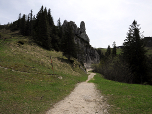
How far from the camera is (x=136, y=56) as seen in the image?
95.2ft

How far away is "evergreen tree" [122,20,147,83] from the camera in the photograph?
28.1 m

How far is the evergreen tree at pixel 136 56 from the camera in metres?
28.1

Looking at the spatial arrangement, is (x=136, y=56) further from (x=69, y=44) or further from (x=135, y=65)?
(x=69, y=44)

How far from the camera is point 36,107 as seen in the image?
319 inches

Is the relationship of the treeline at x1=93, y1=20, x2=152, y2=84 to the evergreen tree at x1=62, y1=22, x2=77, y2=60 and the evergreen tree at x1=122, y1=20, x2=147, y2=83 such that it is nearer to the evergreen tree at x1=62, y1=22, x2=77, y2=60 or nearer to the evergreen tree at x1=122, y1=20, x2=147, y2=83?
the evergreen tree at x1=122, y1=20, x2=147, y2=83

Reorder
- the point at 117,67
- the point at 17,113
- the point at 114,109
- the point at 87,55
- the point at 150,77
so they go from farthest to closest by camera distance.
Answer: the point at 87,55 < the point at 117,67 < the point at 150,77 < the point at 114,109 < the point at 17,113

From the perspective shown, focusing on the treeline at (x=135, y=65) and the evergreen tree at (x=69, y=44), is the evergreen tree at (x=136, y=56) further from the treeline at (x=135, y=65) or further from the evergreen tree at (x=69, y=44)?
the evergreen tree at (x=69, y=44)

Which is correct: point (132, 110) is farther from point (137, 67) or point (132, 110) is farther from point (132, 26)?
point (132, 26)

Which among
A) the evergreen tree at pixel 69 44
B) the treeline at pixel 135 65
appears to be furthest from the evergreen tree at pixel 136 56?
the evergreen tree at pixel 69 44

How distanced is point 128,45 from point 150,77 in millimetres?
11950

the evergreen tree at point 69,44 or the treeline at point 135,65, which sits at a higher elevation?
the evergreen tree at point 69,44

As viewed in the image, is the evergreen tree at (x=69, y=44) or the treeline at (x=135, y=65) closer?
the treeline at (x=135, y=65)

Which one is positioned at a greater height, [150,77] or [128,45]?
[128,45]

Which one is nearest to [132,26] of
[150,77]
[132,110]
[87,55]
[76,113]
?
[150,77]
